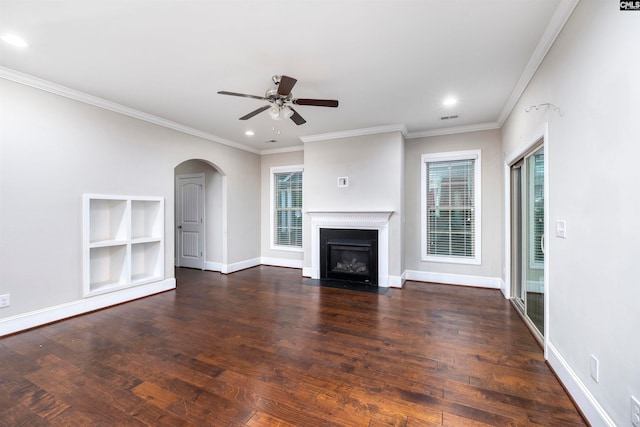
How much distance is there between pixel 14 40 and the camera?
2.35 metres

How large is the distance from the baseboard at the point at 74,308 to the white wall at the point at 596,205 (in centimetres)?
491

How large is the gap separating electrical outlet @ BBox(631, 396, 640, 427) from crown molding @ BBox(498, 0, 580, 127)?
235 centimetres

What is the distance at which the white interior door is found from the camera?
19.9 ft

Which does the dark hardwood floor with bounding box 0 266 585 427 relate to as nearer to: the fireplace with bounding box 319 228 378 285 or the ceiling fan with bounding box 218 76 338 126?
the fireplace with bounding box 319 228 378 285

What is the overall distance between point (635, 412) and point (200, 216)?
636cm

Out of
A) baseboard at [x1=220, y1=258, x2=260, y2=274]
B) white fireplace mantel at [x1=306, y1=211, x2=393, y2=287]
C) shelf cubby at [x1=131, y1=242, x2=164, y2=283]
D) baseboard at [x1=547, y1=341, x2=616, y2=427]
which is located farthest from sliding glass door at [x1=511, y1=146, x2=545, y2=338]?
shelf cubby at [x1=131, y1=242, x2=164, y2=283]

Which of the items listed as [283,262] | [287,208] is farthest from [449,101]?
[283,262]

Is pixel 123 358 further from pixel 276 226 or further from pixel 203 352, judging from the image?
pixel 276 226

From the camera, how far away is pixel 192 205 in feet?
20.4

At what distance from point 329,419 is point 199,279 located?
4.22 meters

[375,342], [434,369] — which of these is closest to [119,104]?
[375,342]

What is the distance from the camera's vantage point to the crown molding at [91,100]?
2.87 m

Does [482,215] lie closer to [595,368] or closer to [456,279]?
[456,279]

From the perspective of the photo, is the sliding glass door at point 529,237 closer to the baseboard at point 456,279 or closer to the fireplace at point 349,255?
the baseboard at point 456,279
